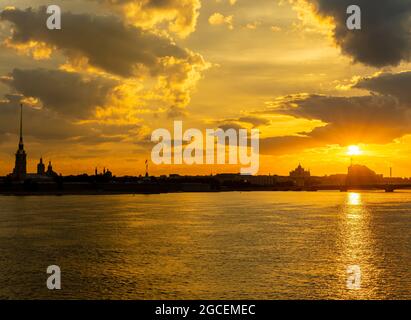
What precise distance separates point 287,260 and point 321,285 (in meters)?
10.2

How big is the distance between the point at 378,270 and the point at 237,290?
43.8ft

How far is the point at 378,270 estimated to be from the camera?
41.3 metres

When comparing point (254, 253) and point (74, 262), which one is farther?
point (254, 253)

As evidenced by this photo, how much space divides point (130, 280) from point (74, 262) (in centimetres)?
986

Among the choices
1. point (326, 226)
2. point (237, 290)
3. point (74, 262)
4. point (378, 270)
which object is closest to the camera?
point (237, 290)

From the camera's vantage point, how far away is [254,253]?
50.0m

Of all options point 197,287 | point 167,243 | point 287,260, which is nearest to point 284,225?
point 167,243

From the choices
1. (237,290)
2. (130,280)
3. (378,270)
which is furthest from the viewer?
(378,270)
